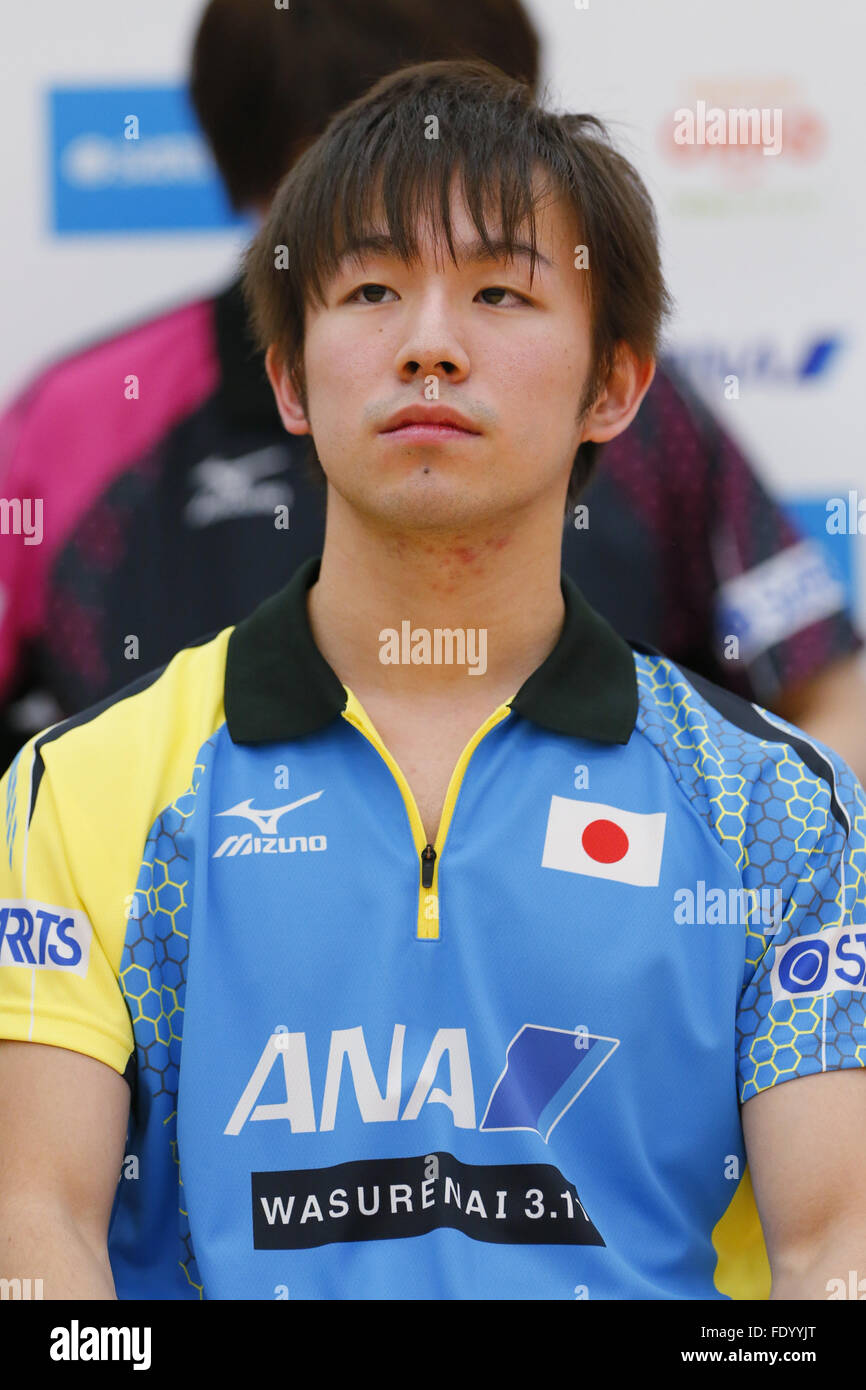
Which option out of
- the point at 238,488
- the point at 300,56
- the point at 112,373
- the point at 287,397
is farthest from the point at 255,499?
the point at 300,56

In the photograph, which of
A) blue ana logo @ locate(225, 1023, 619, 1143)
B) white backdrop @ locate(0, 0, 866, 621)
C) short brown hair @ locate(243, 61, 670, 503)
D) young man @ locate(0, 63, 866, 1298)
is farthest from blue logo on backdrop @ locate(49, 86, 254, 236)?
blue ana logo @ locate(225, 1023, 619, 1143)

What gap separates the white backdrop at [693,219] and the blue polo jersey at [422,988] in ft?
2.84

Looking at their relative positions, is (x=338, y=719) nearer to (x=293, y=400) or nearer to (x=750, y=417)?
(x=293, y=400)

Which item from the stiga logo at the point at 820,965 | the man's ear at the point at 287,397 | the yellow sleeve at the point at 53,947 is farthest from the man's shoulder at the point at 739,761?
the yellow sleeve at the point at 53,947

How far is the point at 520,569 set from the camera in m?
1.76

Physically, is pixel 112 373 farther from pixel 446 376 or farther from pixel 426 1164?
pixel 426 1164

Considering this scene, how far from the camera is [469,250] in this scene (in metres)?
1.66

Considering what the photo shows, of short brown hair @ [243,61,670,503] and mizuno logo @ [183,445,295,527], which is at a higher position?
short brown hair @ [243,61,670,503]

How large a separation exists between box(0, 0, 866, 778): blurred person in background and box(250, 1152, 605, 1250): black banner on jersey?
3.29 ft

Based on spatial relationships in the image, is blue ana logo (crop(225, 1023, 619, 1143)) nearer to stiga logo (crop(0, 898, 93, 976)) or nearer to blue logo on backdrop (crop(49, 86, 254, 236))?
stiga logo (crop(0, 898, 93, 976))

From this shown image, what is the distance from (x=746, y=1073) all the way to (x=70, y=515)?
133 cm

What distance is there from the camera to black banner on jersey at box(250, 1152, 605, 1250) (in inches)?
59.6
